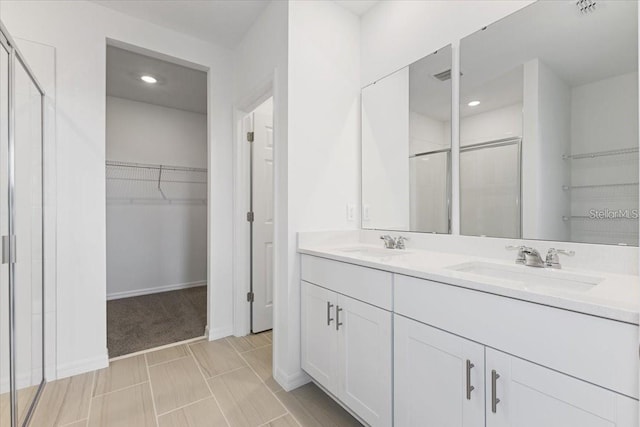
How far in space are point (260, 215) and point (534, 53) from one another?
2203mm

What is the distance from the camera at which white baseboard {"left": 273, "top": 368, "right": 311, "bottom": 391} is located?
185 cm

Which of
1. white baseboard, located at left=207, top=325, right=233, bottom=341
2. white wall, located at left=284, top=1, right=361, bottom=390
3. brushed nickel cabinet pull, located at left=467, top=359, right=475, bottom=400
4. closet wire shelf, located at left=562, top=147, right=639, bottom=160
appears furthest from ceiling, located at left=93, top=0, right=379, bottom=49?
white baseboard, located at left=207, top=325, right=233, bottom=341

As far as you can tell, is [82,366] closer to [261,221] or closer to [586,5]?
[261,221]

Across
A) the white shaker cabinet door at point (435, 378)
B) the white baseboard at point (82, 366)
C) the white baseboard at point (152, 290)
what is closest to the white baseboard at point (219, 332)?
the white baseboard at point (82, 366)

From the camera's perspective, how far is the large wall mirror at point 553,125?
3.75 feet

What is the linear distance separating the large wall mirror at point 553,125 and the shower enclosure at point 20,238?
2.27 m

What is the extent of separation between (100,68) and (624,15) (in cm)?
293

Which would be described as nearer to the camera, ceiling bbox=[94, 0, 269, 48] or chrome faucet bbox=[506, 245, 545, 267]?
chrome faucet bbox=[506, 245, 545, 267]

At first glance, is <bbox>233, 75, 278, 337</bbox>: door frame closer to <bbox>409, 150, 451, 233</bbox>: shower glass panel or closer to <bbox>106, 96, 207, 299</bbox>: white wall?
<bbox>409, 150, 451, 233</bbox>: shower glass panel

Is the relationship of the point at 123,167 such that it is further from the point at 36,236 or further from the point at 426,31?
the point at 426,31

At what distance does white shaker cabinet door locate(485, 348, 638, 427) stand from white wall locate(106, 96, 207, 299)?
13.6 ft

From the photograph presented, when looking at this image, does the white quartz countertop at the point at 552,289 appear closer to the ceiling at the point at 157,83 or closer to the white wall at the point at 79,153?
the white wall at the point at 79,153

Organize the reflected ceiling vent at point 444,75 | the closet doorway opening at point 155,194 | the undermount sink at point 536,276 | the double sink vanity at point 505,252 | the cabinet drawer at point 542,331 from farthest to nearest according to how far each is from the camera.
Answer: the closet doorway opening at point 155,194 → the reflected ceiling vent at point 444,75 → the undermount sink at point 536,276 → the double sink vanity at point 505,252 → the cabinet drawer at point 542,331

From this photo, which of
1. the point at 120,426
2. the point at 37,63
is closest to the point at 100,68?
the point at 37,63
